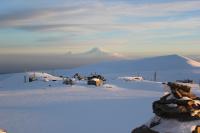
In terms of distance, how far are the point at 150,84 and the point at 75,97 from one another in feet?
42.6

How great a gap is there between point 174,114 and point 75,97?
1961cm

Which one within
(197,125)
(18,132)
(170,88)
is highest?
(170,88)

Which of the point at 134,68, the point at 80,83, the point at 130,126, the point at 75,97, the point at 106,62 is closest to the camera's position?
the point at 130,126

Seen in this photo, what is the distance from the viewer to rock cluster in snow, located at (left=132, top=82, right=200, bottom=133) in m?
10.1

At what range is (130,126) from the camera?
1898 cm

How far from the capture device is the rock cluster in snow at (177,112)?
1012cm

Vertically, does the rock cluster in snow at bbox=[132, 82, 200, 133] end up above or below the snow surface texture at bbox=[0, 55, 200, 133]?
above

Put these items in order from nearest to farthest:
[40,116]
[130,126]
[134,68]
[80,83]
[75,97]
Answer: [130,126] → [40,116] → [75,97] → [80,83] → [134,68]

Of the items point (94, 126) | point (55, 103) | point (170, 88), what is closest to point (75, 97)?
point (55, 103)

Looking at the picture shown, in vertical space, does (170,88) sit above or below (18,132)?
above

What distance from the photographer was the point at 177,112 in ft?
33.3

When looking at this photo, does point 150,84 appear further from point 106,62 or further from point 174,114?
point 106,62

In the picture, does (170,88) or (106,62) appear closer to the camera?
(170,88)

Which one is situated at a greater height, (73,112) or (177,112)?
(177,112)
